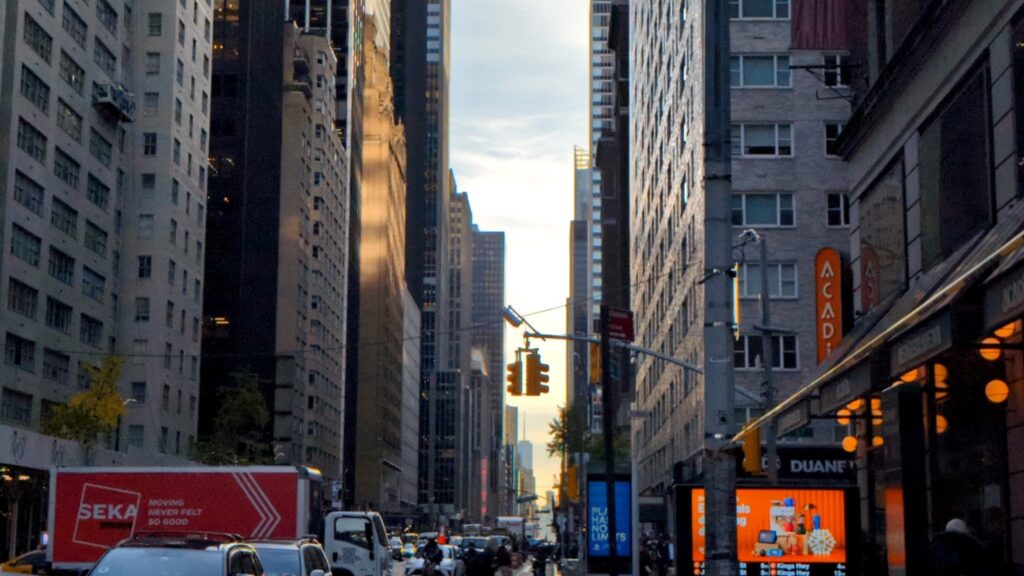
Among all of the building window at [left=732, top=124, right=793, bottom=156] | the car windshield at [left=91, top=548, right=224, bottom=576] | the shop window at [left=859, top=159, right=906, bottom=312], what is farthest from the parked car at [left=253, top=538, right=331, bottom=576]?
the building window at [left=732, top=124, right=793, bottom=156]

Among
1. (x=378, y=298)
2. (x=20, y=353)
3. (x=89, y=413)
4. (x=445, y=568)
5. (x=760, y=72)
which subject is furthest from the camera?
(x=378, y=298)

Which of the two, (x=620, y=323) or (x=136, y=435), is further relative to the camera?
(x=136, y=435)

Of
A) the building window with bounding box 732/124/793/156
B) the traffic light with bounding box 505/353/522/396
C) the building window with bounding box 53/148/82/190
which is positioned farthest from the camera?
the building window with bounding box 53/148/82/190

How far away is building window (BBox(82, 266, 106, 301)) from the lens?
72.4 m

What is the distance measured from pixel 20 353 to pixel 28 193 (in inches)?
303

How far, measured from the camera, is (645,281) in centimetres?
9331

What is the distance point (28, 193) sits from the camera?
211ft

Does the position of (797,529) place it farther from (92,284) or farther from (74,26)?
(74,26)

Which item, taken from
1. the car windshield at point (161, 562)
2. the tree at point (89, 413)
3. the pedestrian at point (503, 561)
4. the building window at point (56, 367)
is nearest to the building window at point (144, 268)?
the building window at point (56, 367)

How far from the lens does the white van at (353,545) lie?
112 ft

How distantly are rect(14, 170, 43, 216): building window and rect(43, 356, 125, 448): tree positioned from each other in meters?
8.81

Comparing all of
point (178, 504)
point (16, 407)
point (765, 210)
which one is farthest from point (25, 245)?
point (178, 504)

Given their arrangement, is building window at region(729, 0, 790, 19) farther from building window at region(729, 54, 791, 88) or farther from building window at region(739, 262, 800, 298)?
building window at region(739, 262, 800, 298)

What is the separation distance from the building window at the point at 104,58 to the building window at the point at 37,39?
23.1 ft
